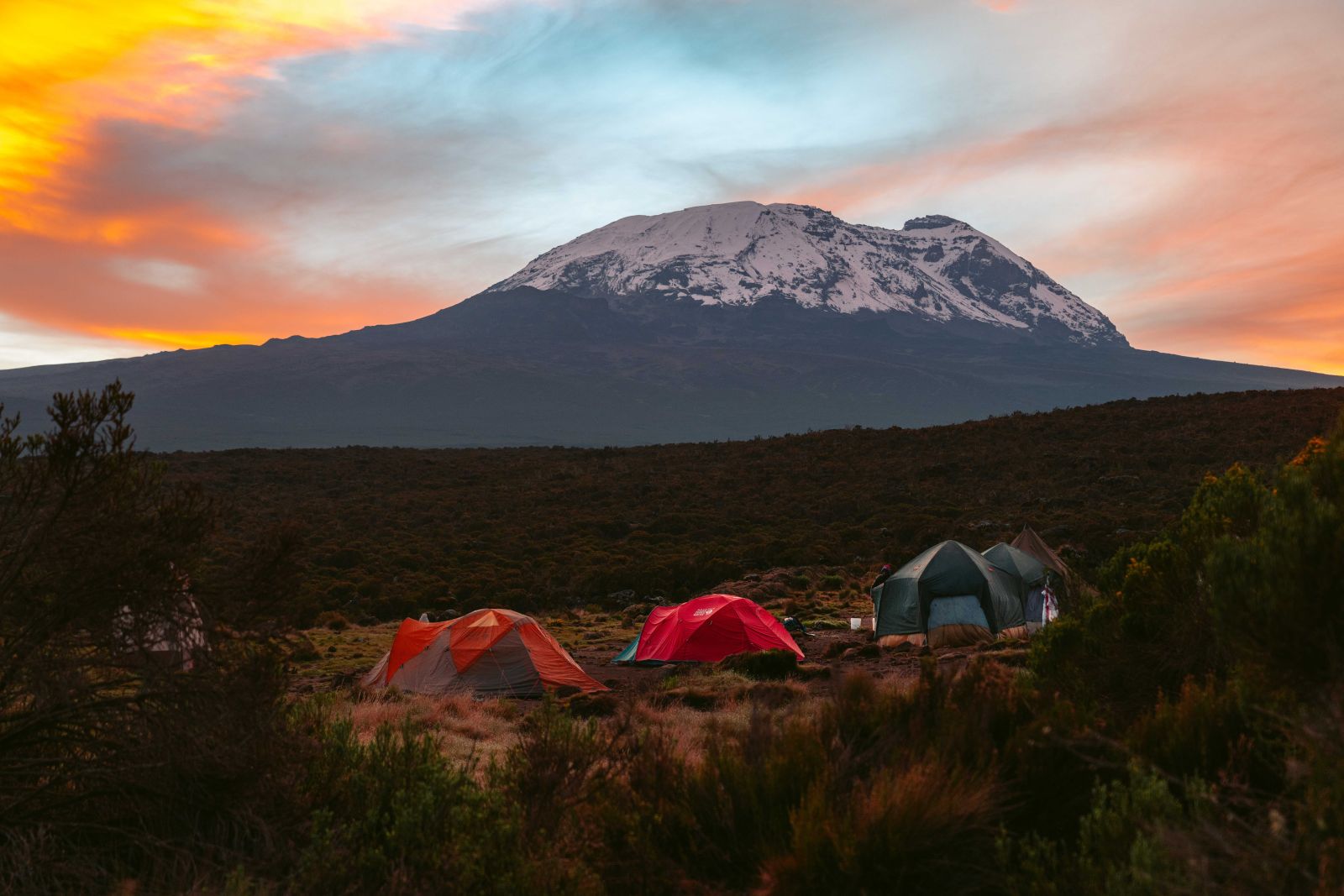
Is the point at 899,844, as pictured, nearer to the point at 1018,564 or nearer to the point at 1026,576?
the point at 1026,576

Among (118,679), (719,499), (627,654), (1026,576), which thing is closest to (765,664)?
(627,654)

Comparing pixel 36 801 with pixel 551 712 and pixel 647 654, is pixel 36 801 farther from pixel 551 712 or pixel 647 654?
pixel 647 654

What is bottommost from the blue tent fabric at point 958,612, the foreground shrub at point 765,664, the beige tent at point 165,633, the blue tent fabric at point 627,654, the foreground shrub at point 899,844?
the blue tent fabric at point 627,654

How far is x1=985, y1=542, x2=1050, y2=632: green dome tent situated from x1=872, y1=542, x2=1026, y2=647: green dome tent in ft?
0.63

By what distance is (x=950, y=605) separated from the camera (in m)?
16.7

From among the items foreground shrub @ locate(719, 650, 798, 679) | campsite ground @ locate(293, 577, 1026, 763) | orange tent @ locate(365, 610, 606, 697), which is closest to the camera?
campsite ground @ locate(293, 577, 1026, 763)

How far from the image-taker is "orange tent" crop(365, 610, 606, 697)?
13648mm

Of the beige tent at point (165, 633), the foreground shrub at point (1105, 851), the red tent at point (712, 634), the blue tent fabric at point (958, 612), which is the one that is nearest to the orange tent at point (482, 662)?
the red tent at point (712, 634)

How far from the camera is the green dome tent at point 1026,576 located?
17.0 metres

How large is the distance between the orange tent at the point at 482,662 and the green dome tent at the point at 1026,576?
804 centimetres

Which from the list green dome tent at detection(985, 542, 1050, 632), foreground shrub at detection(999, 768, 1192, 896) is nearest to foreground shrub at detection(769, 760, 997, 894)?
Answer: foreground shrub at detection(999, 768, 1192, 896)

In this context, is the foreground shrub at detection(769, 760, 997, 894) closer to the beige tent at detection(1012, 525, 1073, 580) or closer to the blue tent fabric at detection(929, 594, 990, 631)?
the blue tent fabric at detection(929, 594, 990, 631)

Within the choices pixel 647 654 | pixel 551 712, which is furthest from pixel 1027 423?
pixel 551 712

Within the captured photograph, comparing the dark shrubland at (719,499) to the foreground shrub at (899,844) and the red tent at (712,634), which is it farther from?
the foreground shrub at (899,844)
